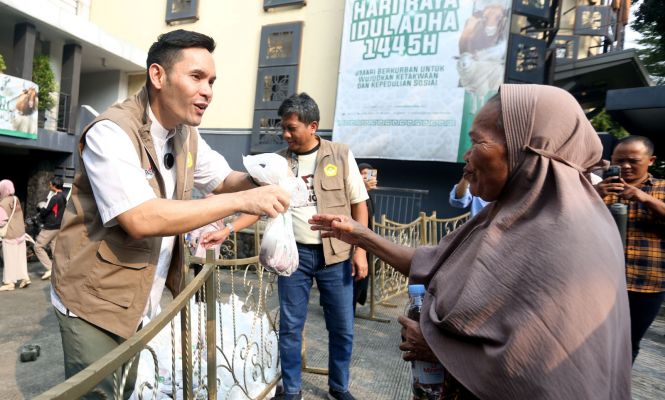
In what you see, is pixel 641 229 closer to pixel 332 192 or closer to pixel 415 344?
pixel 332 192

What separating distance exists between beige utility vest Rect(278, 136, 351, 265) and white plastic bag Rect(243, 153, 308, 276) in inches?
19.6

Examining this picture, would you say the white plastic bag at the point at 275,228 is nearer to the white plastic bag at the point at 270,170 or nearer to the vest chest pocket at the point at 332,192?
the white plastic bag at the point at 270,170

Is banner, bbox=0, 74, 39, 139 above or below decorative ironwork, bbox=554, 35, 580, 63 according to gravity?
below

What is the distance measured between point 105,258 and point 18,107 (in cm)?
1012

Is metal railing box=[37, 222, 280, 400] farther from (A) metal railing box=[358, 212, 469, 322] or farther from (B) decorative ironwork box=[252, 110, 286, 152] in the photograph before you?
(B) decorative ironwork box=[252, 110, 286, 152]

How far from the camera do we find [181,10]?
13.6m

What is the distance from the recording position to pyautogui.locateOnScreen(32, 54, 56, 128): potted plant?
33.9ft

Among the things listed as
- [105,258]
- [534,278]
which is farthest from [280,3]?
[534,278]

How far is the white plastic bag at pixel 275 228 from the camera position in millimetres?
1913

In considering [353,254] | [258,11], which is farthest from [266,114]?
[353,254]

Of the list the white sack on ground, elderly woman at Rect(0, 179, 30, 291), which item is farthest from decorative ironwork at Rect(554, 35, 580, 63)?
elderly woman at Rect(0, 179, 30, 291)

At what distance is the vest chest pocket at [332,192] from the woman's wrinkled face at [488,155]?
1.41 m

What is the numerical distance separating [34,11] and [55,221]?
6.21 m

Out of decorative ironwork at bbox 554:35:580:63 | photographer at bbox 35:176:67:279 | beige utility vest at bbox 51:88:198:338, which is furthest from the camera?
decorative ironwork at bbox 554:35:580:63
